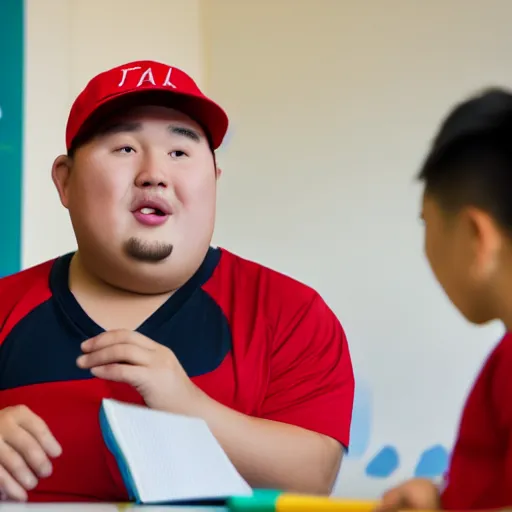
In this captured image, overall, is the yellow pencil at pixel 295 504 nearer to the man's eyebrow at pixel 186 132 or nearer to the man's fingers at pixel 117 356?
the man's fingers at pixel 117 356

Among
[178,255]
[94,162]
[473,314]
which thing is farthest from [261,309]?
[473,314]

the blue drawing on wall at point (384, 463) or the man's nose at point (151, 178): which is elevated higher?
the man's nose at point (151, 178)

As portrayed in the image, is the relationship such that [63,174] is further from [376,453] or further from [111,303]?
[376,453]

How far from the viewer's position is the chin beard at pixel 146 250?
749mm

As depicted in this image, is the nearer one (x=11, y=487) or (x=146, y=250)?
(x=11, y=487)

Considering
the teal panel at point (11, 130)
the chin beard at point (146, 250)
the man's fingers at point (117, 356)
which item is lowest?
the man's fingers at point (117, 356)

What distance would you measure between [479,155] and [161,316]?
17.2 inches

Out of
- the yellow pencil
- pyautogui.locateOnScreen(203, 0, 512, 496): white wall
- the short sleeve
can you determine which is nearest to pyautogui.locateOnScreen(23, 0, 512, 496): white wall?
pyautogui.locateOnScreen(203, 0, 512, 496): white wall

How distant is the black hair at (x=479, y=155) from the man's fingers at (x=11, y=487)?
0.41 m

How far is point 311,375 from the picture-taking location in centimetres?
79

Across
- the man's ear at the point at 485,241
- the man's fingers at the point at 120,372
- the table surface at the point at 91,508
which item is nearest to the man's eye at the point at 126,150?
the man's fingers at the point at 120,372

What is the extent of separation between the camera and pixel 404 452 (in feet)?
3.91

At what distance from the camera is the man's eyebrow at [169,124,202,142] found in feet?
2.60

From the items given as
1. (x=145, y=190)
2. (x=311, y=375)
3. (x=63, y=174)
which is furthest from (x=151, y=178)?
(x=311, y=375)
